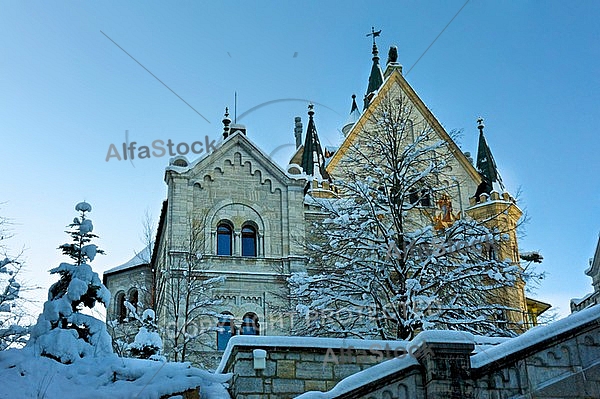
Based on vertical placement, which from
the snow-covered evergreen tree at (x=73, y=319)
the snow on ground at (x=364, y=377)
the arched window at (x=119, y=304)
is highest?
the arched window at (x=119, y=304)

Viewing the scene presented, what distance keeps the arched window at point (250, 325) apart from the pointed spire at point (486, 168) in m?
11.1

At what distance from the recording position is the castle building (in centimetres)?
2750

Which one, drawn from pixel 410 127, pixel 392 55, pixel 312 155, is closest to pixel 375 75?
pixel 392 55

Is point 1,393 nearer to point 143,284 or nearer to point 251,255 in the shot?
point 251,255

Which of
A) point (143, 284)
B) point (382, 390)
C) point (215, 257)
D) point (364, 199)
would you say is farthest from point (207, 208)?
point (382, 390)

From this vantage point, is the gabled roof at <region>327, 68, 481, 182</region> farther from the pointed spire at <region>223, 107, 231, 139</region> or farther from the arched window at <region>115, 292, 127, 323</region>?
the arched window at <region>115, 292, 127, 323</region>

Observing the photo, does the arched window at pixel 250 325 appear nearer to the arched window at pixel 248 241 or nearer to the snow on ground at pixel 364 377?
the arched window at pixel 248 241

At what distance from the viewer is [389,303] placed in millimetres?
18547

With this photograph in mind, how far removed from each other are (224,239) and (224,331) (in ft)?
11.9

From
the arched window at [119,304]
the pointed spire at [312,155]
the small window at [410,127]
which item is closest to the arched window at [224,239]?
the pointed spire at [312,155]

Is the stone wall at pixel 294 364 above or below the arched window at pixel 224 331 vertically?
below

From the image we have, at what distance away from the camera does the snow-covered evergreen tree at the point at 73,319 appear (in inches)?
495

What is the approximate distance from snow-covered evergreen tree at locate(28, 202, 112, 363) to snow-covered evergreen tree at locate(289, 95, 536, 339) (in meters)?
6.75

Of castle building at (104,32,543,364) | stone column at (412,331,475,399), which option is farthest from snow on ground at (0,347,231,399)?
castle building at (104,32,543,364)
